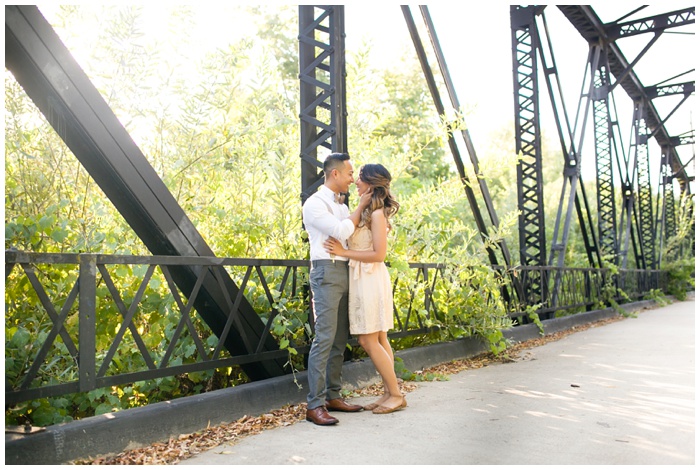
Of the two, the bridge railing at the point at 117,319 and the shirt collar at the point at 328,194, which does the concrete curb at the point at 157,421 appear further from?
the shirt collar at the point at 328,194

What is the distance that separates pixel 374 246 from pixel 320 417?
4.33ft

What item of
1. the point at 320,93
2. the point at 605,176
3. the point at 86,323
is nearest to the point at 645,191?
the point at 605,176

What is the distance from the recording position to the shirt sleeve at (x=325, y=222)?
5.22 m

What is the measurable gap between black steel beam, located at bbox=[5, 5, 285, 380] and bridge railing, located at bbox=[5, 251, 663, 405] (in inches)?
5.5

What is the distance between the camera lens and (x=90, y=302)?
14.0 ft

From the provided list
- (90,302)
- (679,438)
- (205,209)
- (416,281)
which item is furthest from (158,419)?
(416,281)

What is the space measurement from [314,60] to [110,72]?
1898mm

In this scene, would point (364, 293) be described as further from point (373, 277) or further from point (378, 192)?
point (378, 192)

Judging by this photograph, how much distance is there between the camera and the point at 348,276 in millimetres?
5582

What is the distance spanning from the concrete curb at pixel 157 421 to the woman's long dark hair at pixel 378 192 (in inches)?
58.6

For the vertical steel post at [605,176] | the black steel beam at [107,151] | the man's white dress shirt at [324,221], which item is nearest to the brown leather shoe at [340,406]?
the black steel beam at [107,151]

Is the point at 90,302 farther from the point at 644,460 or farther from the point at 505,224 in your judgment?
the point at 505,224

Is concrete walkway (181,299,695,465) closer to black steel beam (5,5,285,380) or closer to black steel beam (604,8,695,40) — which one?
black steel beam (5,5,285,380)

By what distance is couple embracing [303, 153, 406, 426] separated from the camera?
5.36 metres
